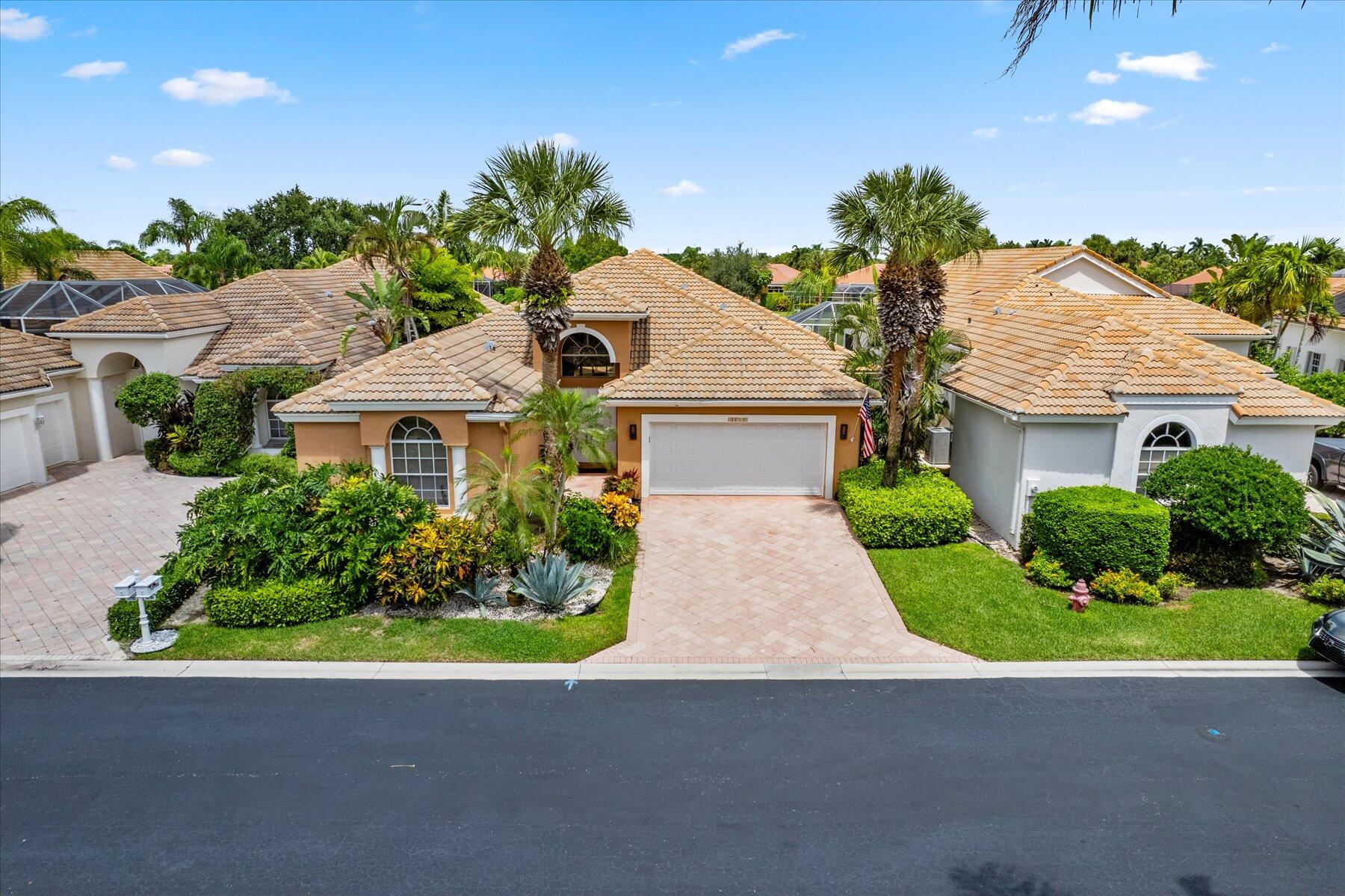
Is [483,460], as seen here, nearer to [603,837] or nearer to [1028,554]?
[603,837]

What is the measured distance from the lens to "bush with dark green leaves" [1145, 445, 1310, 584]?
14727mm

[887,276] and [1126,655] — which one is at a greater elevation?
[887,276]

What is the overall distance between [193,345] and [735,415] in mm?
18856

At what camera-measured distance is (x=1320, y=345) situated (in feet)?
116

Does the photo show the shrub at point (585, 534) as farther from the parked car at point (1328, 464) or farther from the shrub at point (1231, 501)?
the parked car at point (1328, 464)

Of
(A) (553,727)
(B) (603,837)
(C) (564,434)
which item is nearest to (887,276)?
(C) (564,434)

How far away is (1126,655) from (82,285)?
34.9 meters

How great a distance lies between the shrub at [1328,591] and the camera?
14.2m

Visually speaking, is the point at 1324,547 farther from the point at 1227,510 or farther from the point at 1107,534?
the point at 1107,534

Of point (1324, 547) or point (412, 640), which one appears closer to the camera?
point (412, 640)

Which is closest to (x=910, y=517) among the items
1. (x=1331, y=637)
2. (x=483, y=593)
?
(x=1331, y=637)

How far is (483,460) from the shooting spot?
50.4 feet

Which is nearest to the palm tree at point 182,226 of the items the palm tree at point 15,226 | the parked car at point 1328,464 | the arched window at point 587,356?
the palm tree at point 15,226

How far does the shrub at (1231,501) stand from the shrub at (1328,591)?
91 centimetres
